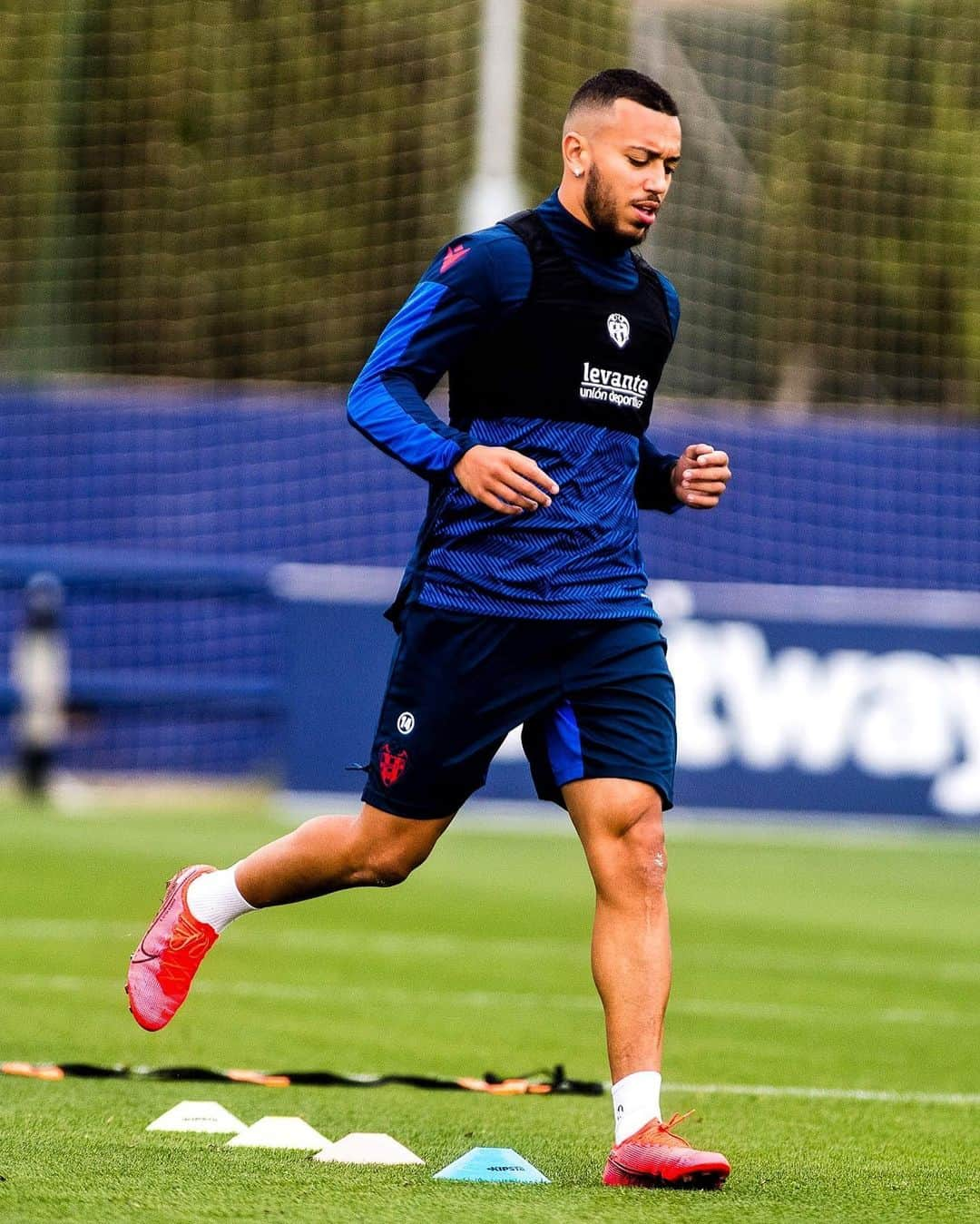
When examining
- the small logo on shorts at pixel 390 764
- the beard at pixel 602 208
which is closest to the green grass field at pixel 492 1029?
the small logo on shorts at pixel 390 764

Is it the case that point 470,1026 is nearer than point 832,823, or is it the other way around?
point 470,1026

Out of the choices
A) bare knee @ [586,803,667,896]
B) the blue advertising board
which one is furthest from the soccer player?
the blue advertising board

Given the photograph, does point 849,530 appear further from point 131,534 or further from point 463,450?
point 463,450

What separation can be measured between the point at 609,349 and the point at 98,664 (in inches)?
542

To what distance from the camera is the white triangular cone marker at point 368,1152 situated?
15.5 feet

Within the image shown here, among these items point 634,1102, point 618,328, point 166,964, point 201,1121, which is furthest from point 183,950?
point 618,328

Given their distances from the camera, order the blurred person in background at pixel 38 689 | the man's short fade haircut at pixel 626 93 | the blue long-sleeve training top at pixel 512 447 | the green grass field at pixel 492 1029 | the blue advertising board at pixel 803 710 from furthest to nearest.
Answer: the blurred person in background at pixel 38 689 < the blue advertising board at pixel 803 710 < the man's short fade haircut at pixel 626 93 < the blue long-sleeve training top at pixel 512 447 < the green grass field at pixel 492 1029

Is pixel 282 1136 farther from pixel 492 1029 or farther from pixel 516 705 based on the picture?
pixel 492 1029

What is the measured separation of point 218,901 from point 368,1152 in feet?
2.56

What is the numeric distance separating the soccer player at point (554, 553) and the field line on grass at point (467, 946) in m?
4.38

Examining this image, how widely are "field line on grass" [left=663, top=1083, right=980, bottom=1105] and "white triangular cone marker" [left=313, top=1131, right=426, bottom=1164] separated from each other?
1.54 meters

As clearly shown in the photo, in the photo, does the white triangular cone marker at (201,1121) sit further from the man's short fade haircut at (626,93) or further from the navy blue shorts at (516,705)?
the man's short fade haircut at (626,93)

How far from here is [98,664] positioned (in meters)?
18.3

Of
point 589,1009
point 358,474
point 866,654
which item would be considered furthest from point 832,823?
point 589,1009
